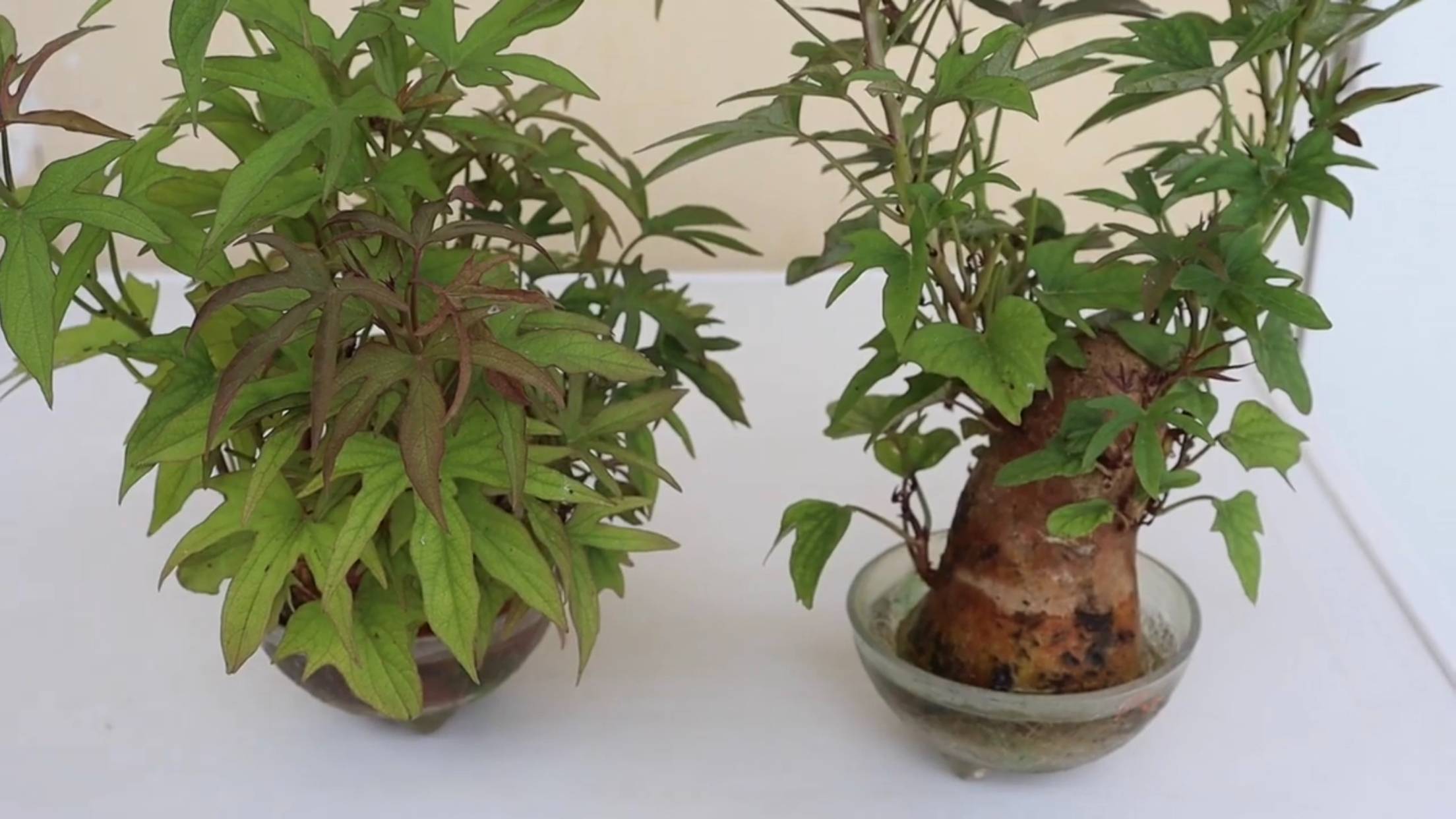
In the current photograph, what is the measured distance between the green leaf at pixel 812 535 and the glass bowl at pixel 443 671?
0.52ft

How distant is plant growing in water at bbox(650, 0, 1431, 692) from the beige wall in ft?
2.73

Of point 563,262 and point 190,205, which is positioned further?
point 563,262

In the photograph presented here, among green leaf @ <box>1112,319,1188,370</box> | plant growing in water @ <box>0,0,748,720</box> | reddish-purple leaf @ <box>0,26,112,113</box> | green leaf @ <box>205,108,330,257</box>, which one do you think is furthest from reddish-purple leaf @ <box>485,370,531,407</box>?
green leaf @ <box>1112,319,1188,370</box>

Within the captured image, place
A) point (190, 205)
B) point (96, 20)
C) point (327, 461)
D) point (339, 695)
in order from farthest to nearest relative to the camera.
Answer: point (96, 20)
point (339, 695)
point (190, 205)
point (327, 461)

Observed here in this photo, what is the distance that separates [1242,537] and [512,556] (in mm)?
388

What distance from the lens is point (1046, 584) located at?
0.75 m

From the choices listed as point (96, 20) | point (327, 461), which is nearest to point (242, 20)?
point (327, 461)

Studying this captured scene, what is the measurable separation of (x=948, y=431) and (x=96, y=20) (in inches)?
48.0

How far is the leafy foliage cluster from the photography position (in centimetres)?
60

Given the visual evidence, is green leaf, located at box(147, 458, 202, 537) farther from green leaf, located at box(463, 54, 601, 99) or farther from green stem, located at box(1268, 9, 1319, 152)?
green stem, located at box(1268, 9, 1319, 152)

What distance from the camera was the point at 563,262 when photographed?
0.87 m

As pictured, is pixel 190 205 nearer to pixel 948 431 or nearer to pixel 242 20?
pixel 242 20

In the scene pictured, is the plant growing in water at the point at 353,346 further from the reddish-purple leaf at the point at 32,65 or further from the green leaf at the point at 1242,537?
the green leaf at the point at 1242,537

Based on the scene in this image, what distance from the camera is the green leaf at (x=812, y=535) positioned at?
76 centimetres
